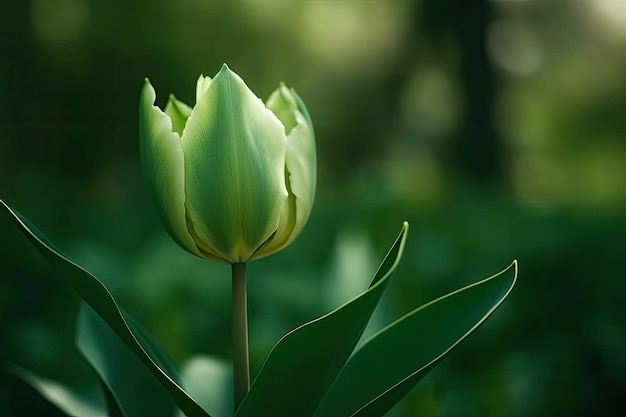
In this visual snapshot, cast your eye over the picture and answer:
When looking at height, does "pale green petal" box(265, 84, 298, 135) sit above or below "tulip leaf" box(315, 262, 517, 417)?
above

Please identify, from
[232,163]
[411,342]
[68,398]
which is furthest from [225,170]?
[68,398]

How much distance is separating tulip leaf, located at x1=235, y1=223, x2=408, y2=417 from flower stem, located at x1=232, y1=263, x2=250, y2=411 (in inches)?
1.8

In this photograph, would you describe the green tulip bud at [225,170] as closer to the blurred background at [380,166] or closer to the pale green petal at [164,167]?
the pale green petal at [164,167]

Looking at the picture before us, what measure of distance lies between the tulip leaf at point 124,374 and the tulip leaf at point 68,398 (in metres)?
0.03

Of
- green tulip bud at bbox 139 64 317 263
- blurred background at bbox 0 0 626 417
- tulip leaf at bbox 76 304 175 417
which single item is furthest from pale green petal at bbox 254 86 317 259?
blurred background at bbox 0 0 626 417

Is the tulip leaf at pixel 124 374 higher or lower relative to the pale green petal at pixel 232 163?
lower

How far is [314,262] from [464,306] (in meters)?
1.28

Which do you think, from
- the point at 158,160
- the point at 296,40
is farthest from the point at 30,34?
the point at 158,160

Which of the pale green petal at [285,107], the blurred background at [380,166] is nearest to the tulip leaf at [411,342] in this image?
the pale green petal at [285,107]

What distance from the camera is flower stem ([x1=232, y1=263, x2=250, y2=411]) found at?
17.0 inches

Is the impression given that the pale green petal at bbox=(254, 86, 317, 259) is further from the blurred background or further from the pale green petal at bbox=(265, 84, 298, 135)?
the blurred background

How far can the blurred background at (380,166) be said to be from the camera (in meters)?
1.40

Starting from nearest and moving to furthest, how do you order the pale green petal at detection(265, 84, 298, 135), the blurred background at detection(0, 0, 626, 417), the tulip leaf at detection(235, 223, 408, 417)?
the tulip leaf at detection(235, 223, 408, 417)
the pale green petal at detection(265, 84, 298, 135)
the blurred background at detection(0, 0, 626, 417)

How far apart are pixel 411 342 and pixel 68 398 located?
0.26m
